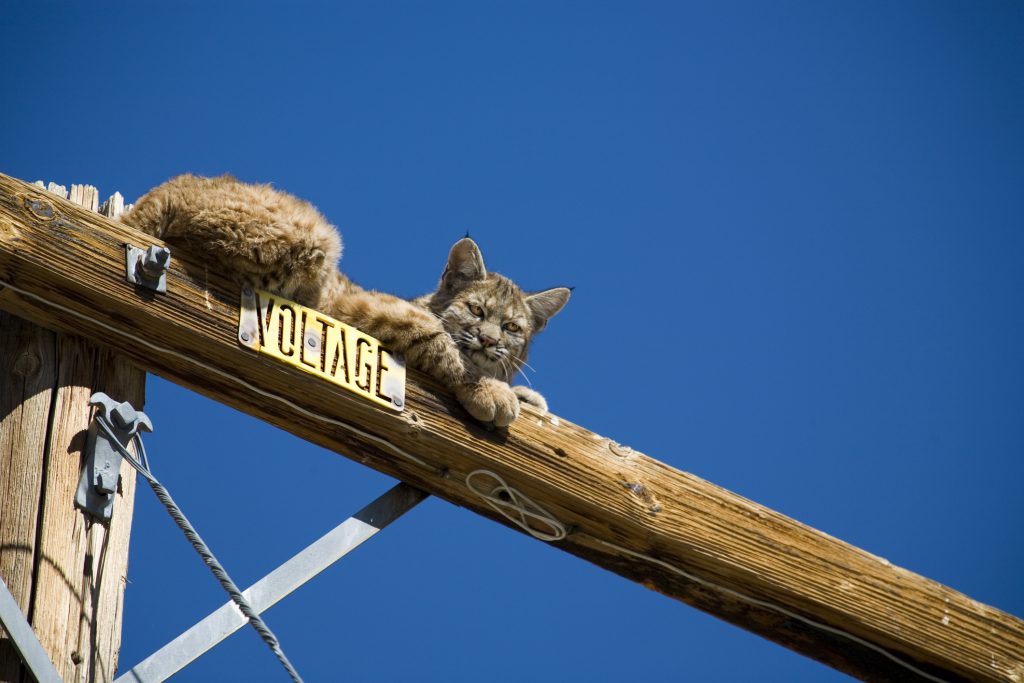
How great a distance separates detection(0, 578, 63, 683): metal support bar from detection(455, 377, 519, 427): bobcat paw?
1344mm

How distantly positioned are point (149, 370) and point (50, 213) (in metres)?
0.48

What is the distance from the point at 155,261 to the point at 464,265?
2.51m

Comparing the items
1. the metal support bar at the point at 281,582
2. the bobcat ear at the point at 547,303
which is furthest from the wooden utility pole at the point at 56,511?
the bobcat ear at the point at 547,303

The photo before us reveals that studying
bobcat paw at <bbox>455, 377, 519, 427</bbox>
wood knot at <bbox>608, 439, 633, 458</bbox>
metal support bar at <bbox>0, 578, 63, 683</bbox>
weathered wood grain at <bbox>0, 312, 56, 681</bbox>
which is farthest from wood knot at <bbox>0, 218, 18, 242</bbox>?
wood knot at <bbox>608, 439, 633, 458</bbox>

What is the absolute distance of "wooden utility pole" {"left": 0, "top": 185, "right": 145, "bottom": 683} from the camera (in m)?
2.78

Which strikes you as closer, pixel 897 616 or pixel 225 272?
pixel 225 272

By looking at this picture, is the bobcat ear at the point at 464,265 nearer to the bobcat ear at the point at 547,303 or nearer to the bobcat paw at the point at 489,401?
the bobcat ear at the point at 547,303

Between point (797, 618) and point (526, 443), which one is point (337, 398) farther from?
point (797, 618)

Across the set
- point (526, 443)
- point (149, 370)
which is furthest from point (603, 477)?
point (149, 370)

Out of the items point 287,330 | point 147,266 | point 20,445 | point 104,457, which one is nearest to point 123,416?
point 104,457

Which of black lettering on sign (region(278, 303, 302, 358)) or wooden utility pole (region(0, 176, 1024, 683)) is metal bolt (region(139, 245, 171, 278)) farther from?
black lettering on sign (region(278, 303, 302, 358))

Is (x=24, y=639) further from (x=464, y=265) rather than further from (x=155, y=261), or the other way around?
(x=464, y=265)

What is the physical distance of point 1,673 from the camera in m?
2.68

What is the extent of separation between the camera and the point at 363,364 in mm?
3367
